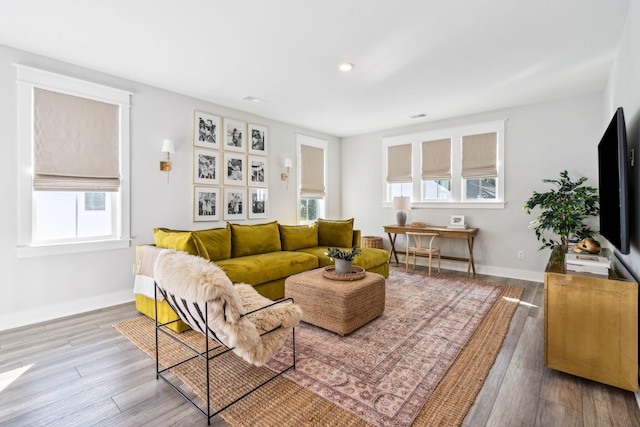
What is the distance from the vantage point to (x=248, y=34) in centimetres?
268

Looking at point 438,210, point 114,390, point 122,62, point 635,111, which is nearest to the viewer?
point 114,390

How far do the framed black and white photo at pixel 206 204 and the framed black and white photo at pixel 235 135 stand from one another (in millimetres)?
723

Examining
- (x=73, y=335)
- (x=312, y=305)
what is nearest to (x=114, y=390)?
(x=73, y=335)

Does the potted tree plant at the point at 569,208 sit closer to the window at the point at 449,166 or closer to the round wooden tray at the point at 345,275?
the window at the point at 449,166

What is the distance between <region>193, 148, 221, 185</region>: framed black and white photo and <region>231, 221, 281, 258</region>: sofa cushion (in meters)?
0.94

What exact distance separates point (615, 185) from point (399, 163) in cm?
393

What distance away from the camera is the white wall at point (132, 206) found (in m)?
2.89

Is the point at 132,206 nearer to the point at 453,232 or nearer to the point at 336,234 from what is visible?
the point at 336,234

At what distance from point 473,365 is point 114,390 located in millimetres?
2419

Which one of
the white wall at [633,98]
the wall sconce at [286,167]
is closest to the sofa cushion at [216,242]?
the wall sconce at [286,167]

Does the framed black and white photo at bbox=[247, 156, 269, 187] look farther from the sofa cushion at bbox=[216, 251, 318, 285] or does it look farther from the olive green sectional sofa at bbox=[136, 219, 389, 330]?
the sofa cushion at bbox=[216, 251, 318, 285]

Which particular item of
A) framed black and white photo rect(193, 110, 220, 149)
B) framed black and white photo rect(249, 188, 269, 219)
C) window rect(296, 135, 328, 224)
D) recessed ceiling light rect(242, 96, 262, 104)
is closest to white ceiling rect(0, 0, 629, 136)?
recessed ceiling light rect(242, 96, 262, 104)

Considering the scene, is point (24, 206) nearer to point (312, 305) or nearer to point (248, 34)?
point (248, 34)

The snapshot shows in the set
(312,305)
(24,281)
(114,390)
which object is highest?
(24,281)
